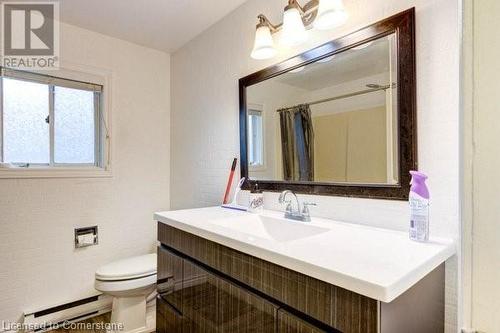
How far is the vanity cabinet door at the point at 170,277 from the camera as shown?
51.2 inches

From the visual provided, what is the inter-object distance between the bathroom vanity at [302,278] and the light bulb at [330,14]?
0.87m

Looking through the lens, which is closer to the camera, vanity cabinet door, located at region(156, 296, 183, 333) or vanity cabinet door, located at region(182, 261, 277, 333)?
vanity cabinet door, located at region(182, 261, 277, 333)

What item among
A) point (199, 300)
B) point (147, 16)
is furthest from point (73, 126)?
point (199, 300)

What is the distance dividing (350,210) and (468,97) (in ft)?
2.54

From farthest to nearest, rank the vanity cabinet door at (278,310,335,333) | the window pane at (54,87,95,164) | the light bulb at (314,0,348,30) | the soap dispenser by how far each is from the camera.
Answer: the window pane at (54,87,95,164) → the soap dispenser → the light bulb at (314,0,348,30) → the vanity cabinet door at (278,310,335,333)

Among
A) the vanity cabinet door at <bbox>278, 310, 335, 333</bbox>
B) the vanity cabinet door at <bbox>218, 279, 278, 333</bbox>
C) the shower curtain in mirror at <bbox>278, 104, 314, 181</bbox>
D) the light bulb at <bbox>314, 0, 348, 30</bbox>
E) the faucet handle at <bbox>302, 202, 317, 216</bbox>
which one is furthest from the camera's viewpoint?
the shower curtain in mirror at <bbox>278, 104, 314, 181</bbox>

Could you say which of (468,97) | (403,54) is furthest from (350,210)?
(468,97)

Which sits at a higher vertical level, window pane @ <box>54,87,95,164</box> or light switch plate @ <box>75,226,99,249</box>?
window pane @ <box>54,87,95,164</box>

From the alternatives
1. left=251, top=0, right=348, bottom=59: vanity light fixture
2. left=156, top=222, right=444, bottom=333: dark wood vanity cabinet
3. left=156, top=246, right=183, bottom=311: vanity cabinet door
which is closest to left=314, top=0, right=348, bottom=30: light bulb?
left=251, top=0, right=348, bottom=59: vanity light fixture

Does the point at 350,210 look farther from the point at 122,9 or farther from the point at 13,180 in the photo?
the point at 13,180

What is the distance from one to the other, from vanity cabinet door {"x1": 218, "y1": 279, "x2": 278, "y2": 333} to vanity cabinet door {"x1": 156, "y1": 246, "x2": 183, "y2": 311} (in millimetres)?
356

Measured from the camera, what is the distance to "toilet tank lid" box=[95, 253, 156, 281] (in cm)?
167

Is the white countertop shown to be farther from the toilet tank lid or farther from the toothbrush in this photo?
the toilet tank lid

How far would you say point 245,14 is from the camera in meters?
1.74
